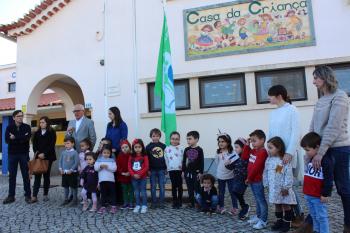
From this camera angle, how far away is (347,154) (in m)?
3.54

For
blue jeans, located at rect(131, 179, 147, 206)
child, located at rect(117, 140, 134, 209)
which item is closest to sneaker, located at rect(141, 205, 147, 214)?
blue jeans, located at rect(131, 179, 147, 206)

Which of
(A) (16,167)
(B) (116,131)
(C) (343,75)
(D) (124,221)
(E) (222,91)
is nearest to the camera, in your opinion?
(D) (124,221)

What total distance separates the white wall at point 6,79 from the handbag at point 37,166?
1536 centimetres

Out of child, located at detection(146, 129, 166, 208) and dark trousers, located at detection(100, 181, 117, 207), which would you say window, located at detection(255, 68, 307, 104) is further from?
dark trousers, located at detection(100, 181, 117, 207)

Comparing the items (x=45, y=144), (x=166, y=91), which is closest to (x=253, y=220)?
(x=166, y=91)

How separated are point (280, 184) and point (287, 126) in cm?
71

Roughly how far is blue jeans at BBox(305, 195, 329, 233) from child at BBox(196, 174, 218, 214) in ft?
5.81

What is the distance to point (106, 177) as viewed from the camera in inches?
224

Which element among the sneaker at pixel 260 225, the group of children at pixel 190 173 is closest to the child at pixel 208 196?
the group of children at pixel 190 173

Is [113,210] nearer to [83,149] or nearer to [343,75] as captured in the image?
[83,149]

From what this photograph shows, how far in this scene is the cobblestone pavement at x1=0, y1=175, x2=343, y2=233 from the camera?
4.34 meters

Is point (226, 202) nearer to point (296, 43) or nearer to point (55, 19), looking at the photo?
point (296, 43)

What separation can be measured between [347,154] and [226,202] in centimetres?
269

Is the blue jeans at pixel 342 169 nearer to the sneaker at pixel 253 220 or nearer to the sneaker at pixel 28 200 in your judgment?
the sneaker at pixel 253 220
